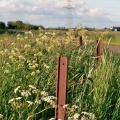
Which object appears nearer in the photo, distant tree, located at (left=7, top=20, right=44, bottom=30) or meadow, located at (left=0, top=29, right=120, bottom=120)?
meadow, located at (left=0, top=29, right=120, bottom=120)

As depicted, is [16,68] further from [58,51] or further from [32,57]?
[58,51]

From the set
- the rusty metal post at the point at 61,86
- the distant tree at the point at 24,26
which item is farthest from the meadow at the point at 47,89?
the distant tree at the point at 24,26

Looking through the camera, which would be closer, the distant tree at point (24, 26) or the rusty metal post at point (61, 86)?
the rusty metal post at point (61, 86)

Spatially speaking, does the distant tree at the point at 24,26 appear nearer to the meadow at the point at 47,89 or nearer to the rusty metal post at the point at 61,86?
the meadow at the point at 47,89

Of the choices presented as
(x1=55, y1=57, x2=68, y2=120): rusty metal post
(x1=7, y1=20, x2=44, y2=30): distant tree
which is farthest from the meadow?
(x1=7, y1=20, x2=44, y2=30): distant tree

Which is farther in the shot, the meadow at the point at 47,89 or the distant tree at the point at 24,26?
the distant tree at the point at 24,26

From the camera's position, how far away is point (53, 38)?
1066 centimetres

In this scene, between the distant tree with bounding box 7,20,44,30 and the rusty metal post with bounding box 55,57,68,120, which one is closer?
the rusty metal post with bounding box 55,57,68,120

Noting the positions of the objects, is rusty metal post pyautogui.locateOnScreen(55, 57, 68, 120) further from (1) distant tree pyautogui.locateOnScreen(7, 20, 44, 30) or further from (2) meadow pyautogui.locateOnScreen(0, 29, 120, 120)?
(1) distant tree pyautogui.locateOnScreen(7, 20, 44, 30)

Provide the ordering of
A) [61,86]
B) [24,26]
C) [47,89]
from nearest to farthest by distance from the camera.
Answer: [61,86]
[47,89]
[24,26]

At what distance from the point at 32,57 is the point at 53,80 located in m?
1.73

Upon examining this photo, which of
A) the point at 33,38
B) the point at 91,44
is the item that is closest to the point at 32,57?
the point at 33,38

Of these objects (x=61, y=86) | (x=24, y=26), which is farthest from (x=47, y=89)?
(x=24, y=26)

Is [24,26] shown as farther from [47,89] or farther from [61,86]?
[61,86]
